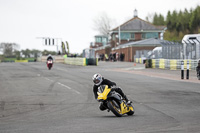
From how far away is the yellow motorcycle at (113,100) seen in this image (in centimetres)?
970

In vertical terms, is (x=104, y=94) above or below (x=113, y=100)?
above

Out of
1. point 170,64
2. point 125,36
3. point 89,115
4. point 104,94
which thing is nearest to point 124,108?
point 104,94

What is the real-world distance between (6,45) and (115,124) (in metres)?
182

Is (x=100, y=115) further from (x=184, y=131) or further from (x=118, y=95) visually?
(x=184, y=131)

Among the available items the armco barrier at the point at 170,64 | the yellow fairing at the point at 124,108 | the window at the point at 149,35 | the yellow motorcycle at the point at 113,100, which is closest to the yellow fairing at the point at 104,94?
the yellow motorcycle at the point at 113,100

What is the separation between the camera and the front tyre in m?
9.64

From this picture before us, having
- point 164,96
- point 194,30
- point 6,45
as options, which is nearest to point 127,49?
point 194,30

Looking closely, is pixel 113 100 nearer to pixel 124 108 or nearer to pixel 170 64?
pixel 124 108

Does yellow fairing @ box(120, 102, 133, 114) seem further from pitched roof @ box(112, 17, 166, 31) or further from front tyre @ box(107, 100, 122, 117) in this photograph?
pitched roof @ box(112, 17, 166, 31)

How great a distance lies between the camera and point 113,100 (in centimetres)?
981

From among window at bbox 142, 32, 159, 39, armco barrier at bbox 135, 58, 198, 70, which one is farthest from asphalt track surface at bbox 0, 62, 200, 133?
window at bbox 142, 32, 159, 39

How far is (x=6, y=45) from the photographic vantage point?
184 m

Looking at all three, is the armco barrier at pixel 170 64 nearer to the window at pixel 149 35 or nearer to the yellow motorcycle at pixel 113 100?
the yellow motorcycle at pixel 113 100

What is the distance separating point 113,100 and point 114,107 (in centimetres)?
19
